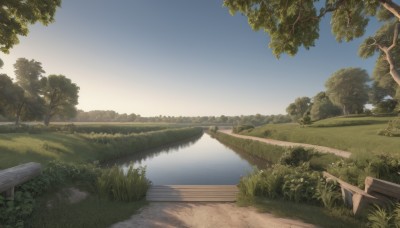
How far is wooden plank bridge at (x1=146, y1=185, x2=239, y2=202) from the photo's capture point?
9.54 m

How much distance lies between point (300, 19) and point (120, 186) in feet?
34.7

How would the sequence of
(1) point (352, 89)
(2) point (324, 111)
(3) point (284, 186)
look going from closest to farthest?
1. (3) point (284, 186)
2. (1) point (352, 89)
3. (2) point (324, 111)

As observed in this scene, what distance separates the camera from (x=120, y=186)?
9312mm

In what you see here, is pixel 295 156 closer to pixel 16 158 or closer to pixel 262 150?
pixel 262 150

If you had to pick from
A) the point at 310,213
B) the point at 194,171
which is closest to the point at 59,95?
the point at 194,171

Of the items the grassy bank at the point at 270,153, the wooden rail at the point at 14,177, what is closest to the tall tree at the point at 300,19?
the grassy bank at the point at 270,153

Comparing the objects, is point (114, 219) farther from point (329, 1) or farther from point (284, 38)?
point (329, 1)

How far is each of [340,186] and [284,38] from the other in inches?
274

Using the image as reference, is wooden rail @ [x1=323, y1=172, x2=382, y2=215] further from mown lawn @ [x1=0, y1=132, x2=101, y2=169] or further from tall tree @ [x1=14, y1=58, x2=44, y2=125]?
tall tree @ [x1=14, y1=58, x2=44, y2=125]

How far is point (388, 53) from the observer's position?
9.85 m

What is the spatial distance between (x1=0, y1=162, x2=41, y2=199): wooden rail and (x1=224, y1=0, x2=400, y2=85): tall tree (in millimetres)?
9748

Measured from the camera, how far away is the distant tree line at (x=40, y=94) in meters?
46.9

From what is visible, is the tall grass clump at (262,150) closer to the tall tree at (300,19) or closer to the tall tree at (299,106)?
the tall tree at (300,19)

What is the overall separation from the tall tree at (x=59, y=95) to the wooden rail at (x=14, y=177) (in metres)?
53.4
